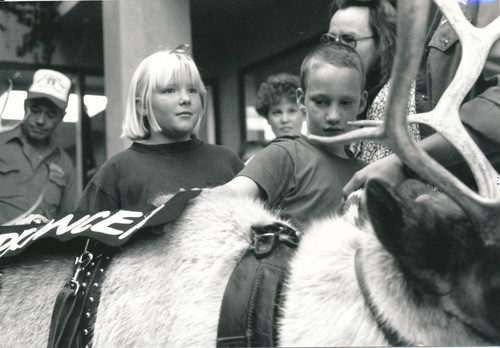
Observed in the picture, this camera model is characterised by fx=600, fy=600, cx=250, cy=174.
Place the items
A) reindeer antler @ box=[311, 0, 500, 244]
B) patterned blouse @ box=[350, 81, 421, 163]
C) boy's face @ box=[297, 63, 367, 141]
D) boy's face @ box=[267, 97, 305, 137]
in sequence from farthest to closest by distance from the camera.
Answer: boy's face @ box=[267, 97, 305, 137] < patterned blouse @ box=[350, 81, 421, 163] < boy's face @ box=[297, 63, 367, 141] < reindeer antler @ box=[311, 0, 500, 244]

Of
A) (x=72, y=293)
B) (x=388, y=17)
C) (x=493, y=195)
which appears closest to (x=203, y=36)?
(x=388, y=17)

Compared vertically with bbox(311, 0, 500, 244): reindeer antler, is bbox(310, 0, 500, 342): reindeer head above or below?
below

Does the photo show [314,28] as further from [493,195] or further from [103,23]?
[493,195]

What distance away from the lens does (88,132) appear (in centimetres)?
343

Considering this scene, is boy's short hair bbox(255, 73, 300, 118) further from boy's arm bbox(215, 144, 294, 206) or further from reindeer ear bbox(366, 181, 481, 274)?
reindeer ear bbox(366, 181, 481, 274)

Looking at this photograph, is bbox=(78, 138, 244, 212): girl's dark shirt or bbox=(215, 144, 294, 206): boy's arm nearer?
bbox=(215, 144, 294, 206): boy's arm

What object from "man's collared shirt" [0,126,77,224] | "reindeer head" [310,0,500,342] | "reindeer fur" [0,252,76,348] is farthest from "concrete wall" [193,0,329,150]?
"reindeer head" [310,0,500,342]

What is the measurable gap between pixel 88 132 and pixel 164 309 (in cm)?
195

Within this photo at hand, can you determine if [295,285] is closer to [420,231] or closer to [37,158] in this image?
[420,231]

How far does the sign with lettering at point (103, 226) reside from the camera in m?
1.82

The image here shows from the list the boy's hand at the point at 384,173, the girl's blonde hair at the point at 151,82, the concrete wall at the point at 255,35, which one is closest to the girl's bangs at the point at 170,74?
the girl's blonde hair at the point at 151,82

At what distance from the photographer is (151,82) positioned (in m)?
2.66

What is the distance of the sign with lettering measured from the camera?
182 cm

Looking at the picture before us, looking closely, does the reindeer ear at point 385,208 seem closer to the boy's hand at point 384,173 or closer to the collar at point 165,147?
the boy's hand at point 384,173
